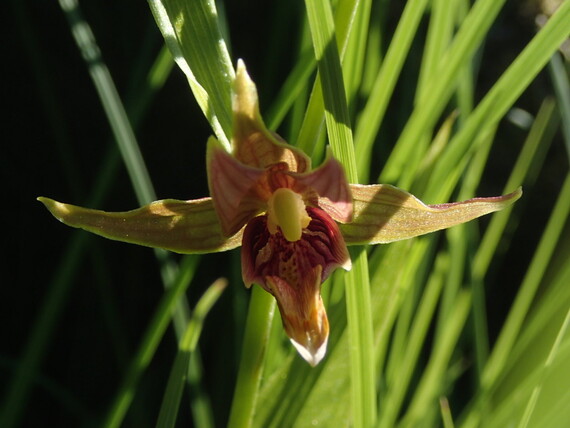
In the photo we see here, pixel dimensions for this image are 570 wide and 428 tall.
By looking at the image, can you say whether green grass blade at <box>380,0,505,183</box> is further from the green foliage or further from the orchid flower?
the orchid flower

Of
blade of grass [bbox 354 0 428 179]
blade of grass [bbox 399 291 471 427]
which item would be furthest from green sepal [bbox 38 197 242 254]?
blade of grass [bbox 399 291 471 427]

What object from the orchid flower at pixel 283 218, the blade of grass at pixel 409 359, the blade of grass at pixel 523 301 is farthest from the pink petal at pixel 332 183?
the blade of grass at pixel 523 301

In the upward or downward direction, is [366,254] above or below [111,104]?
below

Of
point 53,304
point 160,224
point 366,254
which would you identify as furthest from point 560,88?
point 53,304

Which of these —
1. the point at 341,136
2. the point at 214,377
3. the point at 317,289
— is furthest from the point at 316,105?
the point at 214,377

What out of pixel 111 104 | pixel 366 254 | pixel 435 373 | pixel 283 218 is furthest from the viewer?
pixel 435 373

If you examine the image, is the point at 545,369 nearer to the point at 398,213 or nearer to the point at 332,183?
the point at 398,213

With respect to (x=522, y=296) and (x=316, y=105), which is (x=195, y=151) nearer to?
(x=522, y=296)
